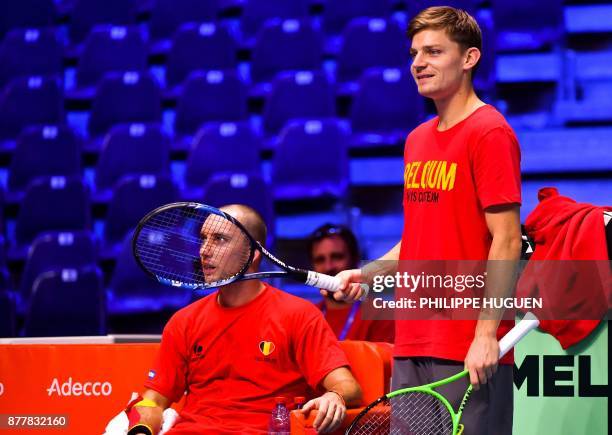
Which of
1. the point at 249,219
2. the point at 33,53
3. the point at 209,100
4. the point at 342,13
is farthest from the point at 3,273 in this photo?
the point at 342,13

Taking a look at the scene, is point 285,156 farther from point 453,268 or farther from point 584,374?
point 453,268

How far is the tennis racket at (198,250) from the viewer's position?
2.75 m

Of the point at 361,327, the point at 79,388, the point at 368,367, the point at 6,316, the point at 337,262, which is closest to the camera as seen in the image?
the point at 368,367

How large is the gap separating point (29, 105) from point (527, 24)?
10.6ft

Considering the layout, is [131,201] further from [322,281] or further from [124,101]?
[322,281]

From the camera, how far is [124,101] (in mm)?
6293

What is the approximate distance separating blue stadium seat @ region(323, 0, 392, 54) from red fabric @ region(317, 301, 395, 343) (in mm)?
2970

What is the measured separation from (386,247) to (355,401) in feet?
8.26

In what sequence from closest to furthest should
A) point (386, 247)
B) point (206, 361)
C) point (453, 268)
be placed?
point (453, 268), point (206, 361), point (386, 247)

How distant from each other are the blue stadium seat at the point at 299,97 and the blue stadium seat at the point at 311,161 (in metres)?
0.31

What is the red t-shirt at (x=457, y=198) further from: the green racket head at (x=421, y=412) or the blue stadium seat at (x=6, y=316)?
the blue stadium seat at (x=6, y=316)

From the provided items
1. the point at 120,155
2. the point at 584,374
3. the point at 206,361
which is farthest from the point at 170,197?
the point at 584,374

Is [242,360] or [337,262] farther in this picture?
[337,262]

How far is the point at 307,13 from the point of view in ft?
21.9
